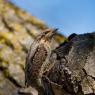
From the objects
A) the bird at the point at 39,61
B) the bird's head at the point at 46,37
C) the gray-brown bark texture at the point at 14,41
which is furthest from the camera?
the gray-brown bark texture at the point at 14,41

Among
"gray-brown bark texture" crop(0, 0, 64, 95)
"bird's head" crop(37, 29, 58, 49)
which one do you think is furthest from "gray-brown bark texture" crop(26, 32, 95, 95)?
"gray-brown bark texture" crop(0, 0, 64, 95)

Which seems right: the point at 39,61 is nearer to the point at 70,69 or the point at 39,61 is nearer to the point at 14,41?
the point at 70,69

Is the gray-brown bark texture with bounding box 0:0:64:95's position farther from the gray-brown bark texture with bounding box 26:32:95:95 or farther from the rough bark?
the rough bark

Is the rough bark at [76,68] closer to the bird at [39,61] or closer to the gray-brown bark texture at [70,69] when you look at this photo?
the gray-brown bark texture at [70,69]

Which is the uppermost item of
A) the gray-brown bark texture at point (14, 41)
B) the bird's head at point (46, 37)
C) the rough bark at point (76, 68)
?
the gray-brown bark texture at point (14, 41)

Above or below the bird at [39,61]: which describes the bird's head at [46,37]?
above

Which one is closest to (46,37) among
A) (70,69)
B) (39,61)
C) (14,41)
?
(39,61)

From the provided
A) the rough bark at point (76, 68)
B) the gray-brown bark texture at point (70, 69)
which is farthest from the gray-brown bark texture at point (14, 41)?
the rough bark at point (76, 68)
